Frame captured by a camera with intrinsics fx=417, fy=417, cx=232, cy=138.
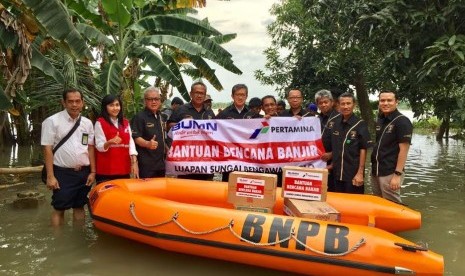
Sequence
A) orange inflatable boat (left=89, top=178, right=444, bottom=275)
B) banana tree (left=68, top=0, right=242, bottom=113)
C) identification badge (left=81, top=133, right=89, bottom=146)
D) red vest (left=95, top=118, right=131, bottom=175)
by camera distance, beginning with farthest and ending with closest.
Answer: banana tree (left=68, top=0, right=242, bottom=113) < red vest (left=95, top=118, right=131, bottom=175) < identification badge (left=81, top=133, right=89, bottom=146) < orange inflatable boat (left=89, top=178, right=444, bottom=275)

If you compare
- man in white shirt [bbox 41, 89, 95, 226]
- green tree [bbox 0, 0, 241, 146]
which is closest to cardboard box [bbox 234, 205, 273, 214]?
man in white shirt [bbox 41, 89, 95, 226]

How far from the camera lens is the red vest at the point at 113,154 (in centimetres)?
476

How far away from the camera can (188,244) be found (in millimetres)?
4008

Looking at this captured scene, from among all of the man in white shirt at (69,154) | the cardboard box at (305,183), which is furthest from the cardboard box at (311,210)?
the man in white shirt at (69,154)

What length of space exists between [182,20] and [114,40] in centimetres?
154

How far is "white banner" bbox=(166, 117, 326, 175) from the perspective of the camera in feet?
18.4

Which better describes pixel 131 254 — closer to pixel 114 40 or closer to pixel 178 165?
pixel 178 165

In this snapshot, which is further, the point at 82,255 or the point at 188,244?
the point at 82,255

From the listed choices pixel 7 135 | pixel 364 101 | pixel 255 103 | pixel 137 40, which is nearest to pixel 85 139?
pixel 255 103

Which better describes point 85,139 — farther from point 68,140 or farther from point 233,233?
point 233,233

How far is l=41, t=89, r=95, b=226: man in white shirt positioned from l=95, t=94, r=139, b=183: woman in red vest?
0.37ft

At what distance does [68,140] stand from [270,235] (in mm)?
2432

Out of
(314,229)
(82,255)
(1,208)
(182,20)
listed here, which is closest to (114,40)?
(182,20)

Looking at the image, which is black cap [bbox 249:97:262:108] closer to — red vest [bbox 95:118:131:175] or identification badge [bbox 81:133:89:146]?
red vest [bbox 95:118:131:175]
